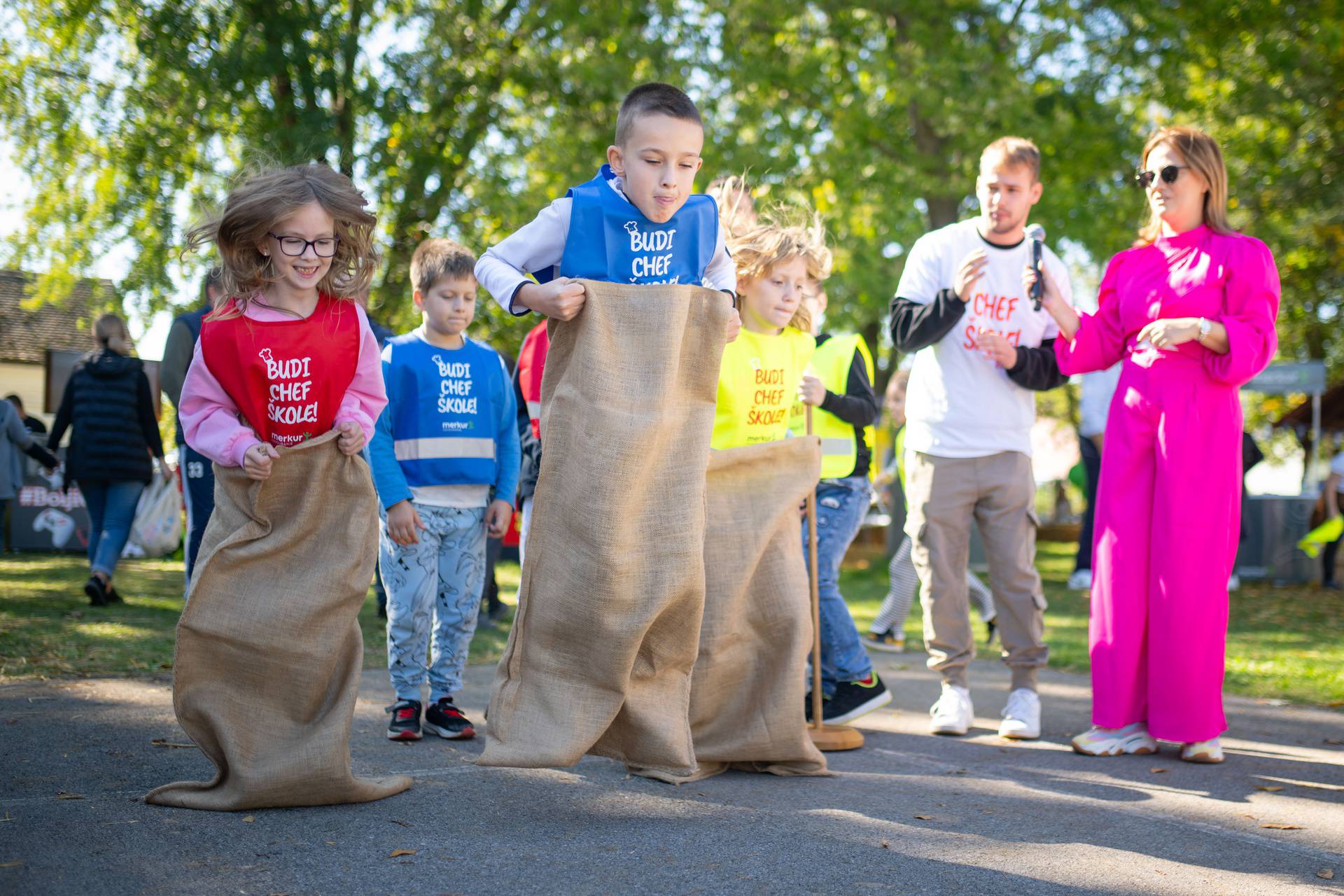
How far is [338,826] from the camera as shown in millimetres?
3244

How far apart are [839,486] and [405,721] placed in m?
2.13

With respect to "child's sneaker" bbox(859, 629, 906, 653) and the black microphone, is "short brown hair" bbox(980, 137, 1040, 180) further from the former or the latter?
"child's sneaker" bbox(859, 629, 906, 653)

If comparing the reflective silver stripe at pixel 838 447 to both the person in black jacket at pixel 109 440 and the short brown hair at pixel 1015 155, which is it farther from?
the person in black jacket at pixel 109 440

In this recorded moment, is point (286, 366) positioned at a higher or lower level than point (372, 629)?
higher

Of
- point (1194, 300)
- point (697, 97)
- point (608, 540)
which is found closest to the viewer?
point (608, 540)

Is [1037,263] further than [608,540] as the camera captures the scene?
Yes

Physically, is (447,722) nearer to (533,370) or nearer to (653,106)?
(533,370)

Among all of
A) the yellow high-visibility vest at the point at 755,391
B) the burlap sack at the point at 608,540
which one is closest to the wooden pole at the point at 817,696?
the yellow high-visibility vest at the point at 755,391

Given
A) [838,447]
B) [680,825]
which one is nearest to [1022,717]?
[838,447]

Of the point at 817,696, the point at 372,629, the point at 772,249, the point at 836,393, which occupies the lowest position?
the point at 372,629

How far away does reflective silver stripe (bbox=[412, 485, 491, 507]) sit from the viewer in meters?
4.71

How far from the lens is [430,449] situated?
471 cm

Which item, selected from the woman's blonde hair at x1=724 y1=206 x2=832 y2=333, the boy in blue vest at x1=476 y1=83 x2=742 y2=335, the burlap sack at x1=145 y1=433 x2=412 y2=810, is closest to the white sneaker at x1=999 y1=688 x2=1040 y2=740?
the woman's blonde hair at x1=724 y1=206 x2=832 y2=333

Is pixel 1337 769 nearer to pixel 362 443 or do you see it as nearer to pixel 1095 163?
pixel 362 443
